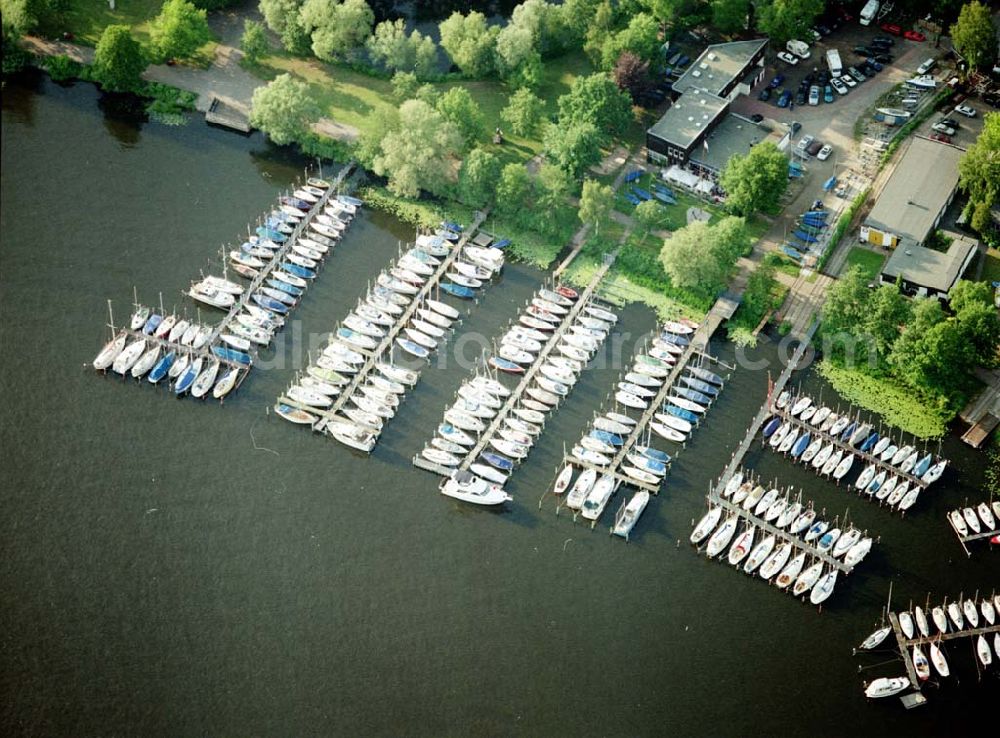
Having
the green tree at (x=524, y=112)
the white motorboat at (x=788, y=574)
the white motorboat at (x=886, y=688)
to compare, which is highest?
the green tree at (x=524, y=112)

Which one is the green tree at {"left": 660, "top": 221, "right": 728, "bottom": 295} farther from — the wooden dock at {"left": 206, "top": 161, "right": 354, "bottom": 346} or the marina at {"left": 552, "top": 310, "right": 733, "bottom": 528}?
the wooden dock at {"left": 206, "top": 161, "right": 354, "bottom": 346}

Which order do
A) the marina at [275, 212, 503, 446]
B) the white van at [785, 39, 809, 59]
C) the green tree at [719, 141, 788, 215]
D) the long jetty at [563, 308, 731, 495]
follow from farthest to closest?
the white van at [785, 39, 809, 59]
the green tree at [719, 141, 788, 215]
the marina at [275, 212, 503, 446]
the long jetty at [563, 308, 731, 495]

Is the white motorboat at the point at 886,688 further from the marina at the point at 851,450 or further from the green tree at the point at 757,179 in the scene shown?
the green tree at the point at 757,179

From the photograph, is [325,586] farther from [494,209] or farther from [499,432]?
[494,209]

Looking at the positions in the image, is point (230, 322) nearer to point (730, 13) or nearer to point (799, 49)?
point (730, 13)

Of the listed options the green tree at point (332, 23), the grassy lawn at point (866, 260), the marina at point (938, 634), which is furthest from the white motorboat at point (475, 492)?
the green tree at point (332, 23)

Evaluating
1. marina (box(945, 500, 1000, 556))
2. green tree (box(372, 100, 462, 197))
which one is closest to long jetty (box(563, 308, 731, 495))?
marina (box(945, 500, 1000, 556))
